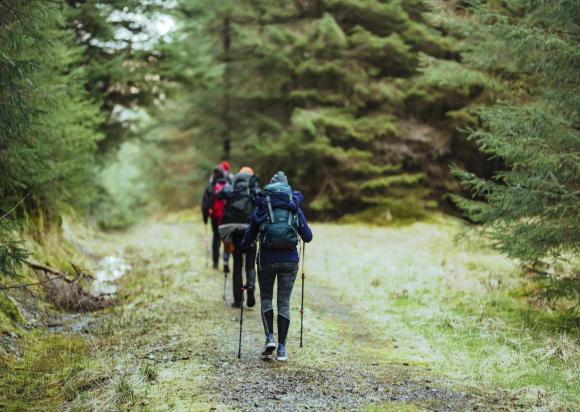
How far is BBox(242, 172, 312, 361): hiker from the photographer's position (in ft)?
21.5

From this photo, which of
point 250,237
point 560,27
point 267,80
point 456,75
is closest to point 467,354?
point 250,237

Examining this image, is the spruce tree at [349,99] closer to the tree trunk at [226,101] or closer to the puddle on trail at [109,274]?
the tree trunk at [226,101]

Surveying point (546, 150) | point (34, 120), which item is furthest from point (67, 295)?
point (546, 150)

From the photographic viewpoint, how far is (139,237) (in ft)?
66.6

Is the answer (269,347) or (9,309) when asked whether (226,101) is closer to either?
(9,309)

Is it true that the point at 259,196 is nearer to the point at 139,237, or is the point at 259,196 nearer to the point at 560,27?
the point at 560,27

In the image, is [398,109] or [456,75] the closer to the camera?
[456,75]

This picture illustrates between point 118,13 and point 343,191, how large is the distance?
12.1m

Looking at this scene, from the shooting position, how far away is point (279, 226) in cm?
656

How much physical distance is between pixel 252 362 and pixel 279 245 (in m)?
1.45

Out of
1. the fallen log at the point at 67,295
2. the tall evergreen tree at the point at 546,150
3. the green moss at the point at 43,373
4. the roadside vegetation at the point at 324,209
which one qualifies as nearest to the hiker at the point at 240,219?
the roadside vegetation at the point at 324,209

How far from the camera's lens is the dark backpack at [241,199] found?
915cm

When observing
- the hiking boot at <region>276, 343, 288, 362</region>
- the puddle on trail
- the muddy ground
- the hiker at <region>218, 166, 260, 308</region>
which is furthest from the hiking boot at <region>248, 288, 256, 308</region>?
the hiking boot at <region>276, 343, 288, 362</region>

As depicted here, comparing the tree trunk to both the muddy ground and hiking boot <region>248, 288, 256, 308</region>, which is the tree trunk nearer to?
the muddy ground
